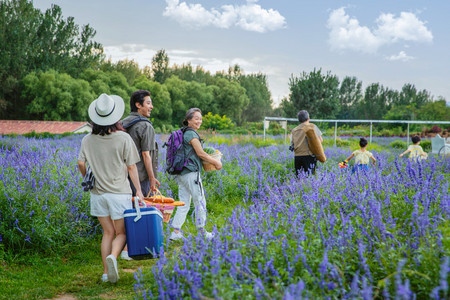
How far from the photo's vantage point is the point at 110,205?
167 inches

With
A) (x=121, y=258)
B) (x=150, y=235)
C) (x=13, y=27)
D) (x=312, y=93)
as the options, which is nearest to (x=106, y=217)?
(x=150, y=235)

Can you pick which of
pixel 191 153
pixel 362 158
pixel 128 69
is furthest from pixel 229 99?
pixel 191 153

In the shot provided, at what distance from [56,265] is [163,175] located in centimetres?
312

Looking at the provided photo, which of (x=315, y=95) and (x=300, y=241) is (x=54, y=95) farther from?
(x=300, y=241)

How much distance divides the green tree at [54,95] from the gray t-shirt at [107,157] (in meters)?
39.6

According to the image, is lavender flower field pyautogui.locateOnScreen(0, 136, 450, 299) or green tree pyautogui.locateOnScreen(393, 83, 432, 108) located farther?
green tree pyautogui.locateOnScreen(393, 83, 432, 108)

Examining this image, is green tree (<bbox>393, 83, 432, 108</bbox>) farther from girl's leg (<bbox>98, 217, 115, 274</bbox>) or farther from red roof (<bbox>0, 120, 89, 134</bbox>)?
girl's leg (<bbox>98, 217, 115, 274</bbox>)

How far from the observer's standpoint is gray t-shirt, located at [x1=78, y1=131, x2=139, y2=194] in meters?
4.23

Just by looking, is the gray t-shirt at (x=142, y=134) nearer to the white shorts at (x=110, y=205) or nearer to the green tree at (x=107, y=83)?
the white shorts at (x=110, y=205)

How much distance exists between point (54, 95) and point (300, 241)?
139 feet

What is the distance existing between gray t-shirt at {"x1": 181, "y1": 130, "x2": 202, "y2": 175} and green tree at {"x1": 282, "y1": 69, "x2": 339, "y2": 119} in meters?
38.9

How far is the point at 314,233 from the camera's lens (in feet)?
11.5

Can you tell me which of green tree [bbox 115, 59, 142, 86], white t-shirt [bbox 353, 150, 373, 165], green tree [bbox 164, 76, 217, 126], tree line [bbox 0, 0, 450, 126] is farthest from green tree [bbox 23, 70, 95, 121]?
white t-shirt [bbox 353, 150, 373, 165]

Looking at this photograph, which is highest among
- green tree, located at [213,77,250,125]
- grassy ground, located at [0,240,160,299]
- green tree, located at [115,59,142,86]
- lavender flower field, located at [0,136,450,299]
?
green tree, located at [115,59,142,86]
